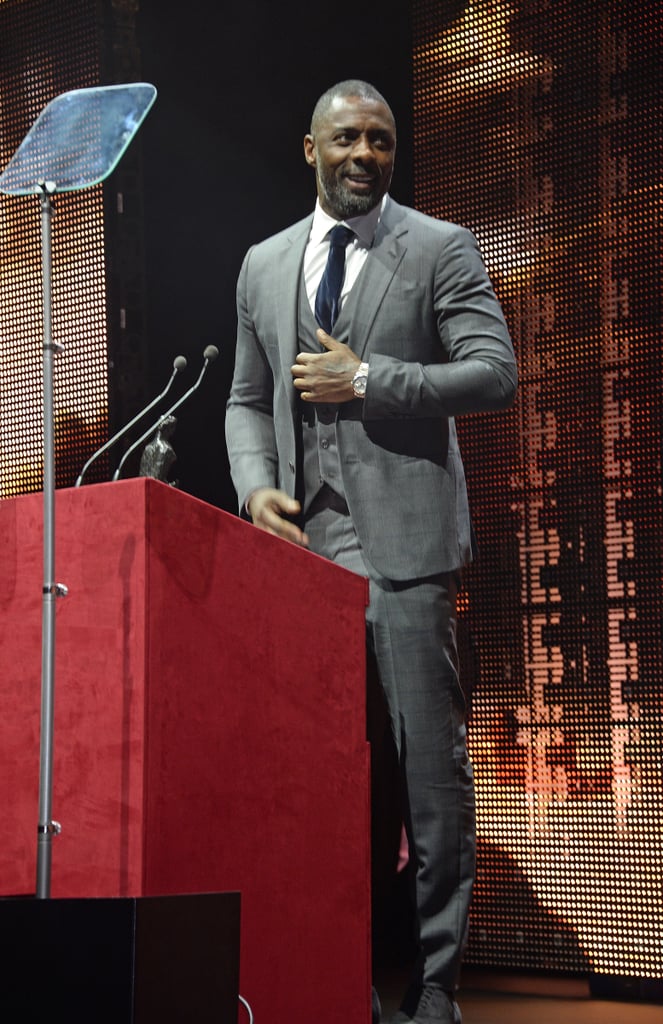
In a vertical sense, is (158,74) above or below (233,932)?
above

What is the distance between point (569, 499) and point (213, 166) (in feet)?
5.78

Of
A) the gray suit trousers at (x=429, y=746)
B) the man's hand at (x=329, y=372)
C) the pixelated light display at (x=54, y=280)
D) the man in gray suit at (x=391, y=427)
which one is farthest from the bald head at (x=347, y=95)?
the pixelated light display at (x=54, y=280)

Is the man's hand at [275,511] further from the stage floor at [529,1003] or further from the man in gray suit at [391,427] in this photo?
the stage floor at [529,1003]

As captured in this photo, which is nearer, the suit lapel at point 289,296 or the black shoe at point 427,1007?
the black shoe at point 427,1007

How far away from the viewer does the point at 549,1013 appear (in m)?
3.02

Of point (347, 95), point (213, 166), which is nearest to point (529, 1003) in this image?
point (347, 95)

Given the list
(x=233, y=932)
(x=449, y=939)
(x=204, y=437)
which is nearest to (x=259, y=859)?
(x=233, y=932)

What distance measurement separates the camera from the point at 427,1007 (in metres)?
2.51

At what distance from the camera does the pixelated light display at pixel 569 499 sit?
11.5 ft

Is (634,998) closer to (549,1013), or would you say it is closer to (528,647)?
(549,1013)

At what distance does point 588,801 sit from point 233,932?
2.11m

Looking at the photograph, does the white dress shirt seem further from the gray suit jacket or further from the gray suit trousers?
the gray suit trousers

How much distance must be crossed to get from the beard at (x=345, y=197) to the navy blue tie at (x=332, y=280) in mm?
39

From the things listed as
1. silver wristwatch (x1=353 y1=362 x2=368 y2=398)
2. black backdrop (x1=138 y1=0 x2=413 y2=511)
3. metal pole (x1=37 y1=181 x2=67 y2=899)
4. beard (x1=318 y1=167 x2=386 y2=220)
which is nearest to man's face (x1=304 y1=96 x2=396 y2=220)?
beard (x1=318 y1=167 x2=386 y2=220)
